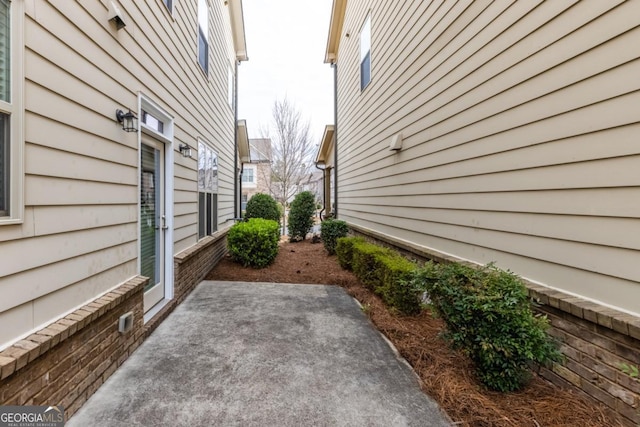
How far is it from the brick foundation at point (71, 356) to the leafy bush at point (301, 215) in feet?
28.2

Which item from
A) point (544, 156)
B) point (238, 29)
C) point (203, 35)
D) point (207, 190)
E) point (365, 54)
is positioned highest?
point (238, 29)

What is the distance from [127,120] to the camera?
9.60ft

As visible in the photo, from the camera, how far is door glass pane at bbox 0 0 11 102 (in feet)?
5.54

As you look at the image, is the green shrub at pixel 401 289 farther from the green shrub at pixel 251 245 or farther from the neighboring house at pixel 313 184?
the neighboring house at pixel 313 184

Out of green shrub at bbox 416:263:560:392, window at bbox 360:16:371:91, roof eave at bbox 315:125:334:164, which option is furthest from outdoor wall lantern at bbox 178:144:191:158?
roof eave at bbox 315:125:334:164

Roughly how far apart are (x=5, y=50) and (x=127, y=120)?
122 centimetres

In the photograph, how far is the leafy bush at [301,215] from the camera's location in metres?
11.5

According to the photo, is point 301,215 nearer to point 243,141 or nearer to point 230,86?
point 243,141

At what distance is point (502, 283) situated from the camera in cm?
234

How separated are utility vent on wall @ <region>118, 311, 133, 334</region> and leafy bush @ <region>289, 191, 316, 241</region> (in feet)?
28.5

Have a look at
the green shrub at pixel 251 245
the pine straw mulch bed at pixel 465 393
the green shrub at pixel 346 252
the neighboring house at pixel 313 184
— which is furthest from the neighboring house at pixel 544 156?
the neighboring house at pixel 313 184

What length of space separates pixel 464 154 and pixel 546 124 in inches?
42.9

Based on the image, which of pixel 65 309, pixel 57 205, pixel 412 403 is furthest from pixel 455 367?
pixel 57 205

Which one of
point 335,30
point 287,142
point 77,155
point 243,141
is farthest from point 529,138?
point 287,142
